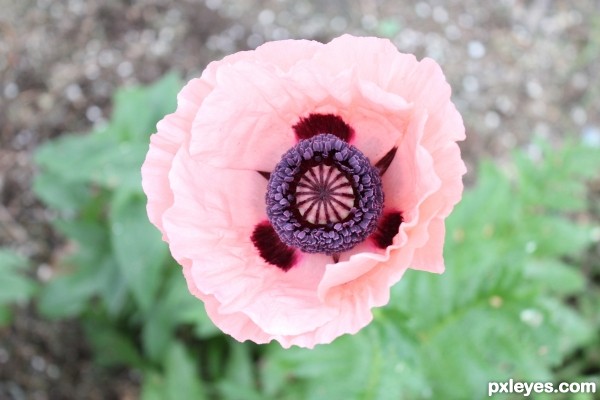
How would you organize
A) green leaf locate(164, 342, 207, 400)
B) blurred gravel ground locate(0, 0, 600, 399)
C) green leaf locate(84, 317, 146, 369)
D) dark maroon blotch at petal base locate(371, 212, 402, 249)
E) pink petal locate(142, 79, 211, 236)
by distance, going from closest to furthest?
pink petal locate(142, 79, 211, 236) < dark maroon blotch at petal base locate(371, 212, 402, 249) < green leaf locate(164, 342, 207, 400) < green leaf locate(84, 317, 146, 369) < blurred gravel ground locate(0, 0, 600, 399)

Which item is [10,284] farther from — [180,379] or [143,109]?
[143,109]

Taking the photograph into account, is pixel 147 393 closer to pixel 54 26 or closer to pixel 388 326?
pixel 388 326

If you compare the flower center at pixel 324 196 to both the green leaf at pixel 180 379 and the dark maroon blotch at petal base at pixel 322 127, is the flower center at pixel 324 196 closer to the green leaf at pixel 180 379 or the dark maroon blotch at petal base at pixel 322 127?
the dark maroon blotch at petal base at pixel 322 127

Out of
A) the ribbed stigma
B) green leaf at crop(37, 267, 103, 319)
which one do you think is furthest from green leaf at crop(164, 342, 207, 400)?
the ribbed stigma

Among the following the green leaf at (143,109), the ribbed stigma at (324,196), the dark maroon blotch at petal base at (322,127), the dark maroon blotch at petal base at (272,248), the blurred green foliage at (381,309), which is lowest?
the blurred green foliage at (381,309)

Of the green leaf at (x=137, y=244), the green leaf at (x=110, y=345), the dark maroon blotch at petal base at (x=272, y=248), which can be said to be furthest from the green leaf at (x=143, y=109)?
the dark maroon blotch at petal base at (x=272, y=248)

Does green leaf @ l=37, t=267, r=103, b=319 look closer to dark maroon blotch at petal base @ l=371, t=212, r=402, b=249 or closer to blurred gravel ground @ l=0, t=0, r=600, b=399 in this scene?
blurred gravel ground @ l=0, t=0, r=600, b=399

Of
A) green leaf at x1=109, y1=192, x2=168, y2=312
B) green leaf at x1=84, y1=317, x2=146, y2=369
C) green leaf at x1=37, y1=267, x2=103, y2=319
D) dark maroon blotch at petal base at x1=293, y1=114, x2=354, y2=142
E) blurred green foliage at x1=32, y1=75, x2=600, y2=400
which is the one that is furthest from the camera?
green leaf at x1=84, y1=317, x2=146, y2=369
